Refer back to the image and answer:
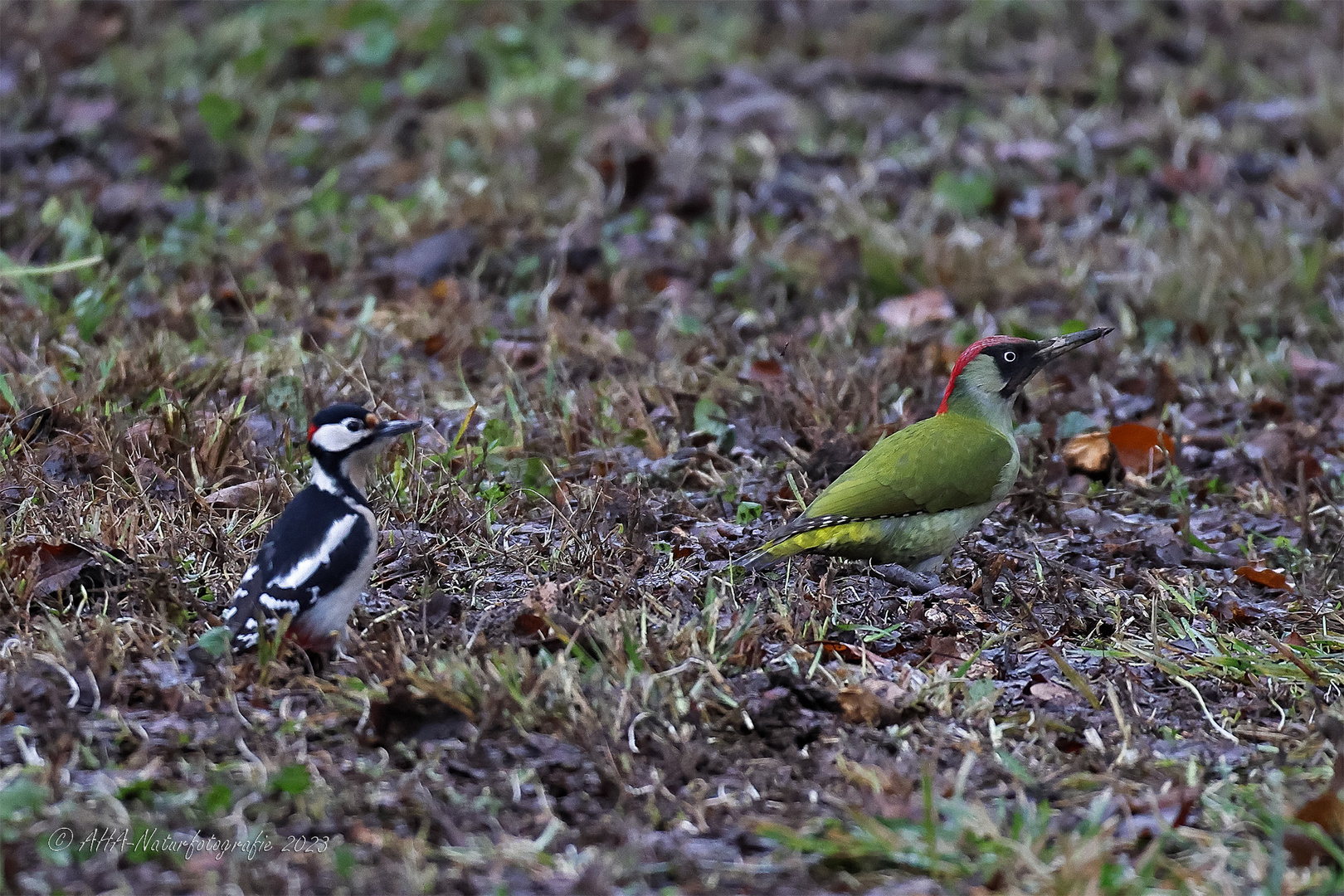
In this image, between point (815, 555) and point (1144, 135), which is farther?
point (1144, 135)

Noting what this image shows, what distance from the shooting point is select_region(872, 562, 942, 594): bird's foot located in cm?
490

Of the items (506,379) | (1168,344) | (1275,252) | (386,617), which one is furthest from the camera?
(1275,252)

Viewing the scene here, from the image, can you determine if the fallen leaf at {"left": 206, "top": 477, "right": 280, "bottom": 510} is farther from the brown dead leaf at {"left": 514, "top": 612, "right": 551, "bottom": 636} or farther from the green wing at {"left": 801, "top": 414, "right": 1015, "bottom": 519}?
the green wing at {"left": 801, "top": 414, "right": 1015, "bottom": 519}

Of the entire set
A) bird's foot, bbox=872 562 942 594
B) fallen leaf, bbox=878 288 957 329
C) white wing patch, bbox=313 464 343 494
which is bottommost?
fallen leaf, bbox=878 288 957 329

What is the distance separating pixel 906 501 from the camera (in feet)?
15.9

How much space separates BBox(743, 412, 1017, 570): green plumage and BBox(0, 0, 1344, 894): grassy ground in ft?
0.43

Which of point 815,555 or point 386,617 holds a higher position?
point 386,617

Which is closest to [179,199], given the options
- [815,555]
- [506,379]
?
[506,379]

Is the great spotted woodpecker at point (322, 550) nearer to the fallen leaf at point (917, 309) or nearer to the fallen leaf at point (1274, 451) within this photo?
the fallen leaf at point (1274, 451)

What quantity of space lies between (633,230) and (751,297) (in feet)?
3.12

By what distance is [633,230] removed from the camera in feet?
26.2

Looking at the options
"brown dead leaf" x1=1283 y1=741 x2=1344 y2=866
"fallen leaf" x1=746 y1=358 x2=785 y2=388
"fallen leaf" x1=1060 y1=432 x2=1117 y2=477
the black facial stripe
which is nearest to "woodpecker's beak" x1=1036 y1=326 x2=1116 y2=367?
the black facial stripe

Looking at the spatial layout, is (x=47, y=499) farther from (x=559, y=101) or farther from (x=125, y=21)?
(x=125, y=21)

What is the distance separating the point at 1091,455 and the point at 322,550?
2942 millimetres
